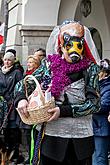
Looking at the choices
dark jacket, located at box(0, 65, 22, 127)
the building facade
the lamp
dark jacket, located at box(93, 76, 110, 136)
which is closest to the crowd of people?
dark jacket, located at box(93, 76, 110, 136)

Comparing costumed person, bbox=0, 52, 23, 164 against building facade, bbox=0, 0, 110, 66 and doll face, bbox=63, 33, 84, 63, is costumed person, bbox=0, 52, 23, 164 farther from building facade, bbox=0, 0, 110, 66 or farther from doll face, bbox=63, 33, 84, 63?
doll face, bbox=63, 33, 84, 63

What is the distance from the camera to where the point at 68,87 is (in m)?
3.34

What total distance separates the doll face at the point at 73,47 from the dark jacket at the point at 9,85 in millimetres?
3288

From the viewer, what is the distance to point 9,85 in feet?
22.0

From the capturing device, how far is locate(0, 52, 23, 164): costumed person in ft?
21.7

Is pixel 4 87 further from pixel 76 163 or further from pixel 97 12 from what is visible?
pixel 97 12

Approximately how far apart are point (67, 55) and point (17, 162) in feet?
13.3

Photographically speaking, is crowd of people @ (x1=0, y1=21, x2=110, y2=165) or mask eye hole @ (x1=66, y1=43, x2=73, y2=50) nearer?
crowd of people @ (x1=0, y1=21, x2=110, y2=165)

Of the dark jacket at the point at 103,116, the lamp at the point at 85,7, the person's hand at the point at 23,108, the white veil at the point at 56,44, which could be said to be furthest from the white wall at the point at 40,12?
the person's hand at the point at 23,108

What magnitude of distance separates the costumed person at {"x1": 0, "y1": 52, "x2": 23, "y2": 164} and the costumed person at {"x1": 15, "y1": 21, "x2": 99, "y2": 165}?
321 centimetres

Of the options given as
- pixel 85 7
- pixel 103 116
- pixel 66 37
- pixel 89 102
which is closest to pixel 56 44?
pixel 66 37

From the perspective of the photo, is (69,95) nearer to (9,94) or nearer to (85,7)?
(9,94)

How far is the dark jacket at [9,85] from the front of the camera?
6.61 meters

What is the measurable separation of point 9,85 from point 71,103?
350cm
